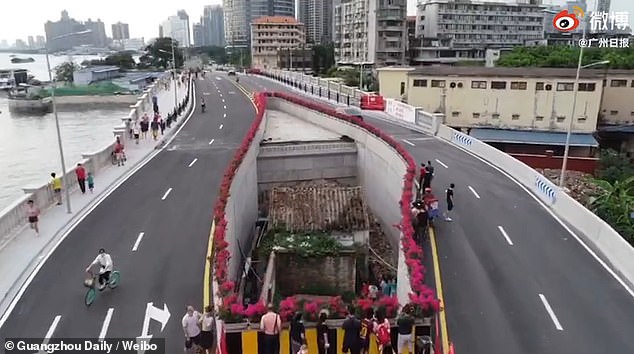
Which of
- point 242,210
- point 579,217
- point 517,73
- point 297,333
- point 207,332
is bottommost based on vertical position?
point 242,210

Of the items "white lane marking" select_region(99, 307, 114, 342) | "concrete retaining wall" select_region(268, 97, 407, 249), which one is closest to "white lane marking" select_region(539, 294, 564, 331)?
"concrete retaining wall" select_region(268, 97, 407, 249)

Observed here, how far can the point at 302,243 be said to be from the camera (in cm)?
2117

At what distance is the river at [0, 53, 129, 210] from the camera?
145 ft

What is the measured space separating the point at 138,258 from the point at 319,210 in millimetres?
8247

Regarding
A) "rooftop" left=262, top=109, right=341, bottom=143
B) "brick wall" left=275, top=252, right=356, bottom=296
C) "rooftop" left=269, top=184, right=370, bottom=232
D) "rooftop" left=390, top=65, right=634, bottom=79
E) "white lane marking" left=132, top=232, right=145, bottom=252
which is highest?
"rooftop" left=390, top=65, right=634, bottom=79

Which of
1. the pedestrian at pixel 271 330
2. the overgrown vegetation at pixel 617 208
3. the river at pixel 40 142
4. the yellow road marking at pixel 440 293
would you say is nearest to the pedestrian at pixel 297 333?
the pedestrian at pixel 271 330

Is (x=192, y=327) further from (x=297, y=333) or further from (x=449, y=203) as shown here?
(x=449, y=203)

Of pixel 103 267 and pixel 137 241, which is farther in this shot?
pixel 137 241

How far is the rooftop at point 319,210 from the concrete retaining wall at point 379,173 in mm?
1954

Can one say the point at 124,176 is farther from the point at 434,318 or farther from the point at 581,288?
the point at 581,288

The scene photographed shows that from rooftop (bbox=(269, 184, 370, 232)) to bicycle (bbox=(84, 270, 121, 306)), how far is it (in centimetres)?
823

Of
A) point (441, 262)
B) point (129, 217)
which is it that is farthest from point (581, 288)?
point (129, 217)

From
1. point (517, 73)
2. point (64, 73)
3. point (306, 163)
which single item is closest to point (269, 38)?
point (64, 73)

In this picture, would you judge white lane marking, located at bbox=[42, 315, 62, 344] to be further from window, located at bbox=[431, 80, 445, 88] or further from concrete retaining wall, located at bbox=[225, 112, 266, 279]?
window, located at bbox=[431, 80, 445, 88]
